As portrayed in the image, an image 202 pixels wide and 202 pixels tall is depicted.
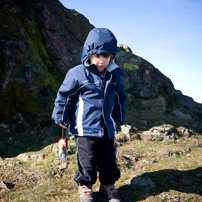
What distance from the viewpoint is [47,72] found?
7969 millimetres

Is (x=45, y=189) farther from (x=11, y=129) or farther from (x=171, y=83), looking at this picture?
(x=171, y=83)

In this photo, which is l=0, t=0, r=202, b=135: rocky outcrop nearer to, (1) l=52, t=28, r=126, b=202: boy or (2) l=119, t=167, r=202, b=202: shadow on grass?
(2) l=119, t=167, r=202, b=202: shadow on grass

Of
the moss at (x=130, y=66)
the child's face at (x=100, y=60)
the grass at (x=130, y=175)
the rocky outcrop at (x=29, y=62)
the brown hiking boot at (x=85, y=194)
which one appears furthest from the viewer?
the moss at (x=130, y=66)

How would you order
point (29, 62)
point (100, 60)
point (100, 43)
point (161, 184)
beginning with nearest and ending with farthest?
Result: point (100, 43) < point (100, 60) < point (161, 184) < point (29, 62)

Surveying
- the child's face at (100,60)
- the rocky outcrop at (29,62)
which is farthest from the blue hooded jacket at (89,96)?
the rocky outcrop at (29,62)

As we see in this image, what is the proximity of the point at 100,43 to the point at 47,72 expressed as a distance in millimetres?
4842

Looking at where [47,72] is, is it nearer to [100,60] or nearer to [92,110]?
[100,60]

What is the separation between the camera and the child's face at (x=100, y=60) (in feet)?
11.9

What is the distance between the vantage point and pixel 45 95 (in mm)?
7547

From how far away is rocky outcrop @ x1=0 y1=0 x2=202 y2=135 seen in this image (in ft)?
22.4

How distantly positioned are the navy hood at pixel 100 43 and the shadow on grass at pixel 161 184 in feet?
7.96

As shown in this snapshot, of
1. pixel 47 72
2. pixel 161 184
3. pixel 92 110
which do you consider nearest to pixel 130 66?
pixel 47 72

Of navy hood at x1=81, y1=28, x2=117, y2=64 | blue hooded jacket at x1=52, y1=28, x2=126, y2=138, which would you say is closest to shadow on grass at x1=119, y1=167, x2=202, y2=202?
blue hooded jacket at x1=52, y1=28, x2=126, y2=138

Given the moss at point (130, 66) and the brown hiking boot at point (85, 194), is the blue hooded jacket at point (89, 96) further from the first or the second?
the moss at point (130, 66)
